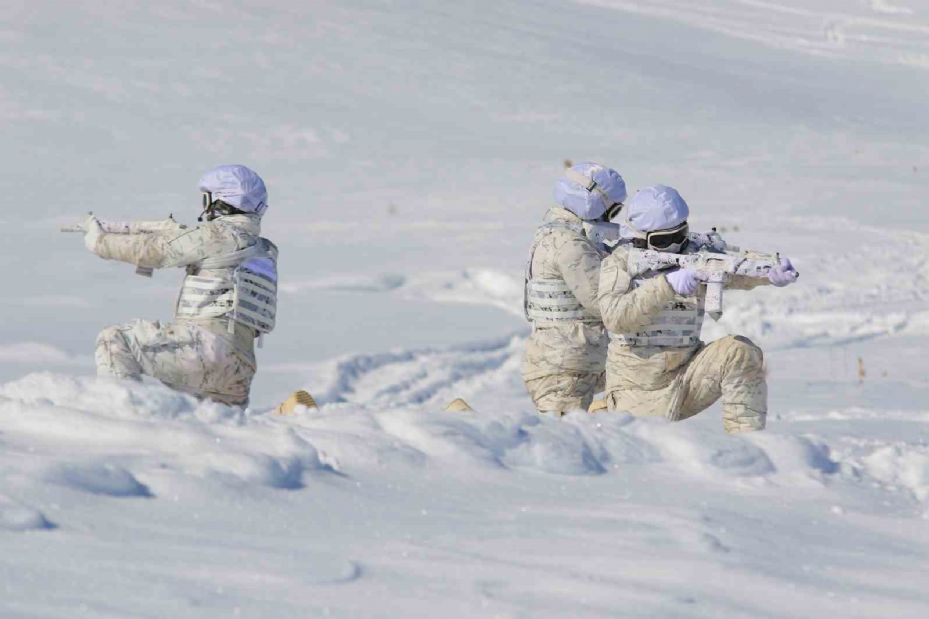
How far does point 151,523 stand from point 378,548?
621 mm

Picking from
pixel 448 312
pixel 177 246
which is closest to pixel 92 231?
pixel 177 246

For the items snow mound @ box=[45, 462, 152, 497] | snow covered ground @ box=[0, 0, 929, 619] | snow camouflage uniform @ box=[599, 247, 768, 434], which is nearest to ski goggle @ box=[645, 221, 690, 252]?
snow camouflage uniform @ box=[599, 247, 768, 434]

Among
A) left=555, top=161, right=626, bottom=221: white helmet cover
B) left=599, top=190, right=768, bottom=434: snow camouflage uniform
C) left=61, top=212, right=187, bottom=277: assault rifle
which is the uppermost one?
left=555, top=161, right=626, bottom=221: white helmet cover

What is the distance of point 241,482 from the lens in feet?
17.0

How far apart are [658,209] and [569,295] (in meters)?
0.79

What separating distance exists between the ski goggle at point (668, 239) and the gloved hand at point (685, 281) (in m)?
0.31

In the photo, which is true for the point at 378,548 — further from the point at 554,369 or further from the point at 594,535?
the point at 554,369

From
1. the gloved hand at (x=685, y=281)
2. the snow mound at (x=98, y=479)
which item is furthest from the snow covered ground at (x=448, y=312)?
the gloved hand at (x=685, y=281)

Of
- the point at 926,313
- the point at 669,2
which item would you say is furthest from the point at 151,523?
the point at 669,2

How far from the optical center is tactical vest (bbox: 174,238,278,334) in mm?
7367

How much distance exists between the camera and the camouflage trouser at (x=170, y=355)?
726cm

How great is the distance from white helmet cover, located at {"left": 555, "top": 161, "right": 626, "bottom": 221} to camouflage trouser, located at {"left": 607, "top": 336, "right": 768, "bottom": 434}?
0.92 meters

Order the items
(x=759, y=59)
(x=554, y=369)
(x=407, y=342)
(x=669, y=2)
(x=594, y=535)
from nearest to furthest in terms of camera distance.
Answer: (x=594, y=535) → (x=554, y=369) → (x=407, y=342) → (x=759, y=59) → (x=669, y=2)

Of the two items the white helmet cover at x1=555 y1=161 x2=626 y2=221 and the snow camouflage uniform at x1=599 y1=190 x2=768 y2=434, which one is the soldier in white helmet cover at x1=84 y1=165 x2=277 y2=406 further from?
the snow camouflage uniform at x1=599 y1=190 x2=768 y2=434
